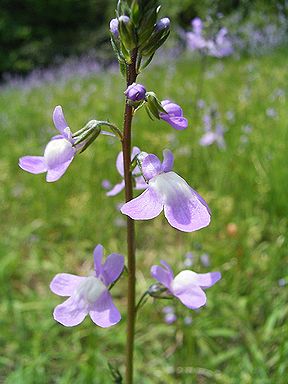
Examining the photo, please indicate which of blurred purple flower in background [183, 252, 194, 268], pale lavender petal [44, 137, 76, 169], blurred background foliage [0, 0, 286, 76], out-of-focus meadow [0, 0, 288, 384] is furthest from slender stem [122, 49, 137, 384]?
blurred background foliage [0, 0, 286, 76]

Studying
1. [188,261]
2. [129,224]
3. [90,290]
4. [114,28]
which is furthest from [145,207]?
[188,261]

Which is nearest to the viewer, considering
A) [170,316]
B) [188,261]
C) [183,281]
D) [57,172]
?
[57,172]

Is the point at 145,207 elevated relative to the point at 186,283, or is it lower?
elevated

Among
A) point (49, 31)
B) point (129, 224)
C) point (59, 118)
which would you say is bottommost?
point (49, 31)

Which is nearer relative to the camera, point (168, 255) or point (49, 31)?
point (168, 255)

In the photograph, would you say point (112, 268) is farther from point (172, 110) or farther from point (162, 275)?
point (172, 110)

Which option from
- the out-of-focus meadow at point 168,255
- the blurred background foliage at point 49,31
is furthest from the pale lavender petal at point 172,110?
the blurred background foliage at point 49,31
